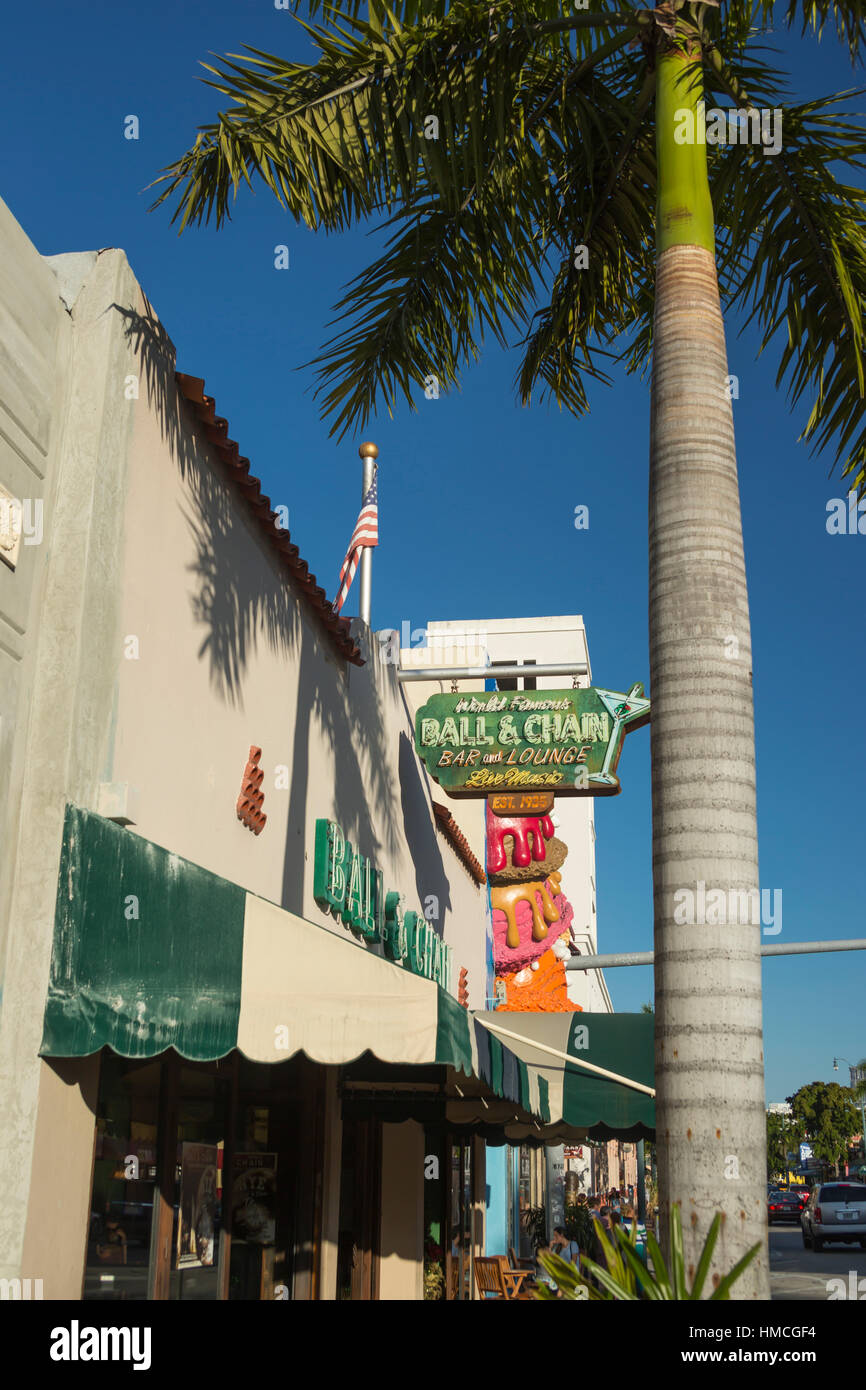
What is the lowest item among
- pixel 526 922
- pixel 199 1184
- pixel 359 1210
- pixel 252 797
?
pixel 359 1210

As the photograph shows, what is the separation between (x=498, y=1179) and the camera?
28.6 metres

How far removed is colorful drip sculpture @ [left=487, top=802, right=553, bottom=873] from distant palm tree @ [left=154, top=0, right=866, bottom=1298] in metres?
9.88

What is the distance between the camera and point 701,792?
5.99 m

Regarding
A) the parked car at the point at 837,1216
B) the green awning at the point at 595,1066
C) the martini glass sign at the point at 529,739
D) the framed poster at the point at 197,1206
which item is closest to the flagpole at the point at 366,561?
the martini glass sign at the point at 529,739

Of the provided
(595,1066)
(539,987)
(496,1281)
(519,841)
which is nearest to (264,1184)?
(595,1066)

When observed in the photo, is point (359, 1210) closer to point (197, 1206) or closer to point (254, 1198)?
point (254, 1198)

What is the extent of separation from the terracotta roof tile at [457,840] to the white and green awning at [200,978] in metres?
11.1

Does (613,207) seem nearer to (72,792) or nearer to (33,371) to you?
(33,371)

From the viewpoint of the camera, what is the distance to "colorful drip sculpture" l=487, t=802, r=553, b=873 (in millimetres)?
19703

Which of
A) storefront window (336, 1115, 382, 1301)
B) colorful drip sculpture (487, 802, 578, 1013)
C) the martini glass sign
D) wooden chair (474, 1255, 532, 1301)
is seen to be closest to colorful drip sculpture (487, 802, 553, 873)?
colorful drip sculpture (487, 802, 578, 1013)

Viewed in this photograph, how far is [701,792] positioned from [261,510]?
4.93m

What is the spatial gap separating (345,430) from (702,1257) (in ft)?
22.1

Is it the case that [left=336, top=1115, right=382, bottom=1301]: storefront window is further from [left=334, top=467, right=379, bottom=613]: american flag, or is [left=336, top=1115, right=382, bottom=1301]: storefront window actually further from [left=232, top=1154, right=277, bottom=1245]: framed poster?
[left=334, top=467, right=379, bottom=613]: american flag

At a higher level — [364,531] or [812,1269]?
[364,531]
